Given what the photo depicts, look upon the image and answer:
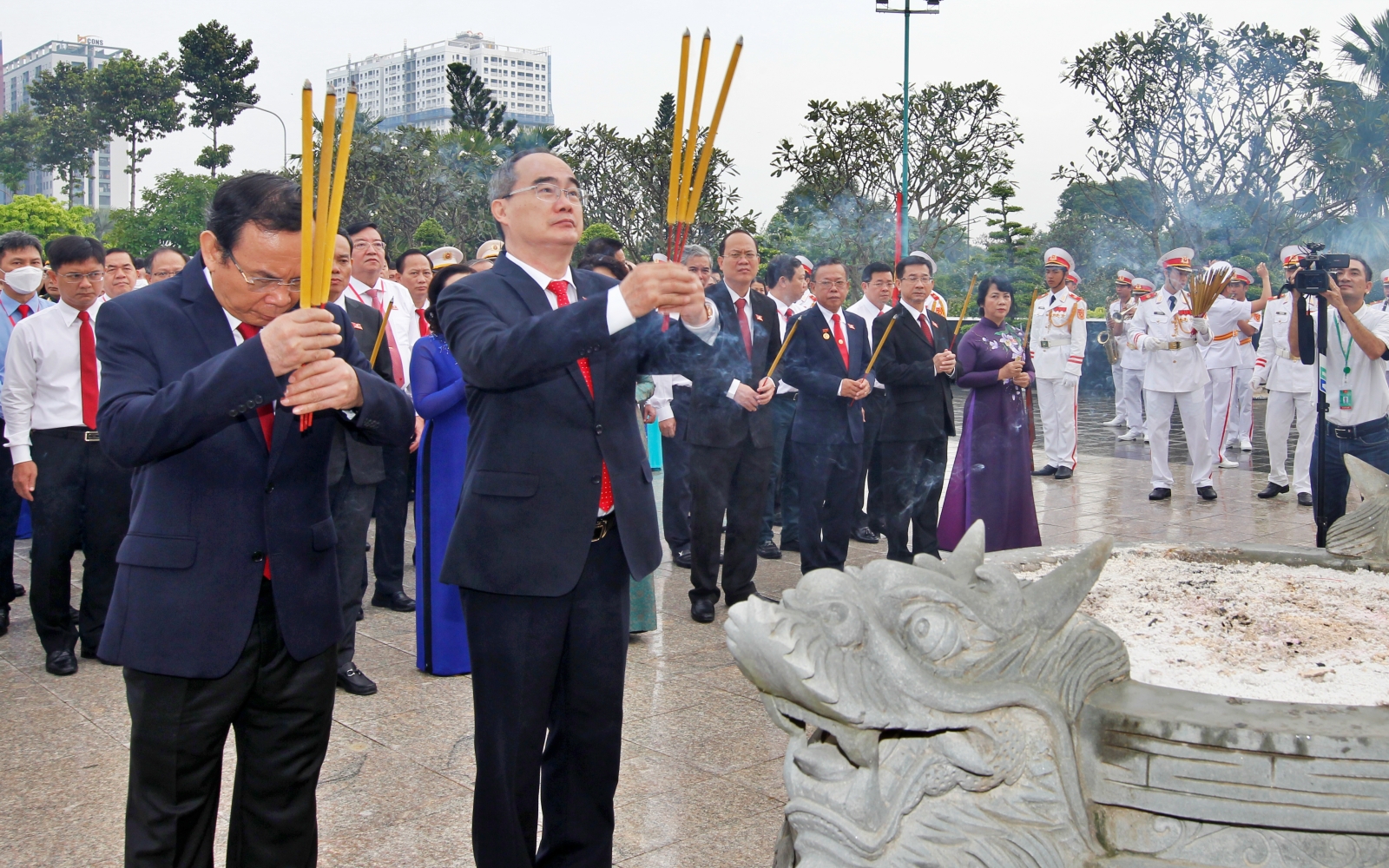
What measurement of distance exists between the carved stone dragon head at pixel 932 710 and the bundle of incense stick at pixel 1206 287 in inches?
292

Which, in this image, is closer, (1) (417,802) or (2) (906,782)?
(2) (906,782)

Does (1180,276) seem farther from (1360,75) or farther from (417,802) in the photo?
(417,802)

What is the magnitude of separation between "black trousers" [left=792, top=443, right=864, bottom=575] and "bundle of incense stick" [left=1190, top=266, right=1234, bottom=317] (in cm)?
443

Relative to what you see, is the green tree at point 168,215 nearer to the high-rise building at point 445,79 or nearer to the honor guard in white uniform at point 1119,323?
the high-rise building at point 445,79

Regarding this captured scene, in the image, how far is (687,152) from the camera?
205 cm

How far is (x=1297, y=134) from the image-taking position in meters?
7.03

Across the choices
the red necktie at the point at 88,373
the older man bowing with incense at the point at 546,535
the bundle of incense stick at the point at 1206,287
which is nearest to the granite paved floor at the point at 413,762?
the older man bowing with incense at the point at 546,535

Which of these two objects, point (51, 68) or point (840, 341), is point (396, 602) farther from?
point (51, 68)

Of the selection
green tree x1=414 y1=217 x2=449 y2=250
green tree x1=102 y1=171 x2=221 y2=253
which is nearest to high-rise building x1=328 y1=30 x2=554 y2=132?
green tree x1=102 y1=171 x2=221 y2=253

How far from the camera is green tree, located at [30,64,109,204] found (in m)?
46.7

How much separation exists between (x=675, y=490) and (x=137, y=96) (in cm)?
4611

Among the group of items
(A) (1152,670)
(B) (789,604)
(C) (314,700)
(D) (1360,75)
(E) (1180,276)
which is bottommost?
(C) (314,700)

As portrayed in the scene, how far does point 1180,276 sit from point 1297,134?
1792 mm

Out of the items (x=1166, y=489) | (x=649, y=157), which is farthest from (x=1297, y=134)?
(x=649, y=157)
